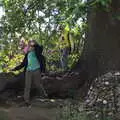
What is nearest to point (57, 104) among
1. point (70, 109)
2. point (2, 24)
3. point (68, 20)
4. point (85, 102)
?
point (85, 102)

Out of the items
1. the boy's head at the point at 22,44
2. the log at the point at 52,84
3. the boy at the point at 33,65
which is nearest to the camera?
the boy at the point at 33,65

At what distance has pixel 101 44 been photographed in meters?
12.8

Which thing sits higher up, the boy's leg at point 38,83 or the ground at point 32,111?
the boy's leg at point 38,83

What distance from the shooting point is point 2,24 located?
51.2ft

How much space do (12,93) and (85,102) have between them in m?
2.95

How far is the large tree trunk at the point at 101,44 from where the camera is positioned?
12422mm

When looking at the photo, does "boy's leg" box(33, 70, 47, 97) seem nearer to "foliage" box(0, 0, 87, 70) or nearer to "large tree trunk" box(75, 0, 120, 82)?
"large tree trunk" box(75, 0, 120, 82)

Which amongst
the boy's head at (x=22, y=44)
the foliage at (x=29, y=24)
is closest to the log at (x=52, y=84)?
the boy's head at (x=22, y=44)

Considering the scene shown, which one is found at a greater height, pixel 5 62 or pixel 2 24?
pixel 2 24

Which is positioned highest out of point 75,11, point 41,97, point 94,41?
point 75,11

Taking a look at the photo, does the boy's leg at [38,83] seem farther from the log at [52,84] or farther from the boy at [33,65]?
the log at [52,84]

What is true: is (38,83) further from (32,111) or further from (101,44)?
(101,44)

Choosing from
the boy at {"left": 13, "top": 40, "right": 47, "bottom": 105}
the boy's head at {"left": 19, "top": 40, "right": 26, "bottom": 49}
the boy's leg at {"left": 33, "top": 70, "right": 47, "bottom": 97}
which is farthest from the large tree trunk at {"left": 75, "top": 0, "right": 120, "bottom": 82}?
the boy's head at {"left": 19, "top": 40, "right": 26, "bottom": 49}

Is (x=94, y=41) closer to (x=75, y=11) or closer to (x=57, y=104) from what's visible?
(x=57, y=104)
